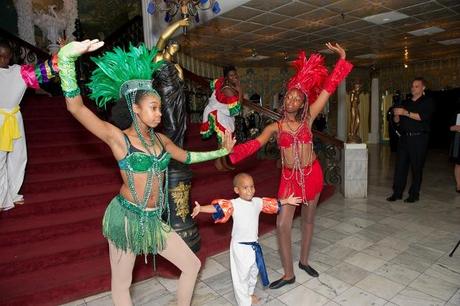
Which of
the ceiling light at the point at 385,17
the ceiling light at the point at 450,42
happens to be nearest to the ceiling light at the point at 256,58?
the ceiling light at the point at 385,17

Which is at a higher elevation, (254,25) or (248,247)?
(254,25)

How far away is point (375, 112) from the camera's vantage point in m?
15.3

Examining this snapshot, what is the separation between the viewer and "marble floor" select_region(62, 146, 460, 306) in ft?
9.41

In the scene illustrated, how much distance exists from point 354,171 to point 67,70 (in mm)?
5372

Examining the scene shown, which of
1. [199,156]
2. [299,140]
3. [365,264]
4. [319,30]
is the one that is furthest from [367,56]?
[199,156]

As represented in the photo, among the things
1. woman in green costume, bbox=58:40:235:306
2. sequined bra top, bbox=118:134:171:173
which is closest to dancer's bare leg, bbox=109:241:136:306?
woman in green costume, bbox=58:40:235:306

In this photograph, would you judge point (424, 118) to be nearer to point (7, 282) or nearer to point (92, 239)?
point (92, 239)

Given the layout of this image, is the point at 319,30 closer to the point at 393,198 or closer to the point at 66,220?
the point at 393,198

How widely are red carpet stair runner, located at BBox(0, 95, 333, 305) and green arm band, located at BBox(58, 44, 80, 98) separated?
2007mm

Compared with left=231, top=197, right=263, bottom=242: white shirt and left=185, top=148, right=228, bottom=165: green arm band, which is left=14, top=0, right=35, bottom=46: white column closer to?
left=185, top=148, right=228, bottom=165: green arm band

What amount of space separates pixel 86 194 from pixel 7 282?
1.27 m

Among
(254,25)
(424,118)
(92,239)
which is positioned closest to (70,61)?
(92,239)

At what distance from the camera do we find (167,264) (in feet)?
11.1

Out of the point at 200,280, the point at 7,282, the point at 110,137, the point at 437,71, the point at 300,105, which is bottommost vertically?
the point at 200,280
